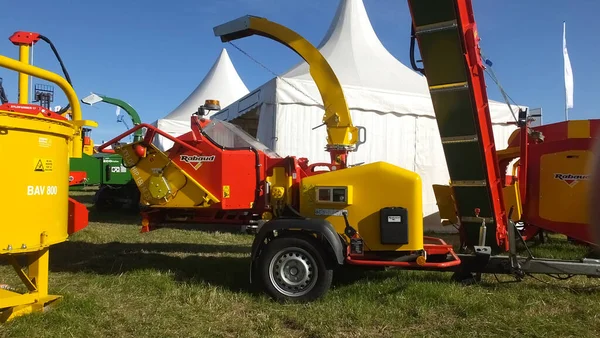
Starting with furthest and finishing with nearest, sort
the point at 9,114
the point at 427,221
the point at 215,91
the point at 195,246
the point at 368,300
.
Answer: the point at 215,91 → the point at 427,221 → the point at 195,246 → the point at 368,300 → the point at 9,114

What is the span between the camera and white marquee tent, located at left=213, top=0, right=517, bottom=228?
10.1 m

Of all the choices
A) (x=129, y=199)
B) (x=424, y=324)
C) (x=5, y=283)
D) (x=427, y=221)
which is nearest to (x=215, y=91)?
(x=129, y=199)

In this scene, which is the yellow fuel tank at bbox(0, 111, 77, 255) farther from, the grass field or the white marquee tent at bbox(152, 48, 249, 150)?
the white marquee tent at bbox(152, 48, 249, 150)

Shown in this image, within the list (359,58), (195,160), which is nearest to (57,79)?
(195,160)

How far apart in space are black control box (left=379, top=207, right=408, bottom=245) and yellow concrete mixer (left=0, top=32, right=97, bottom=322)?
3.12m

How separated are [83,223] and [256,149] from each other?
7.06 feet

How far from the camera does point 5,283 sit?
555 centimetres

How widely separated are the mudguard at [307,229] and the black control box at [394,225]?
483 millimetres

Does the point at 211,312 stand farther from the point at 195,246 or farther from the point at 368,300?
the point at 195,246

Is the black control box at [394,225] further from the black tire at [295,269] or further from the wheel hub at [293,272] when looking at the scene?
the wheel hub at [293,272]

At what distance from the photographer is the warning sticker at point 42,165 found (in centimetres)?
407

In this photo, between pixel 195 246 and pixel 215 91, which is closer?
pixel 195 246

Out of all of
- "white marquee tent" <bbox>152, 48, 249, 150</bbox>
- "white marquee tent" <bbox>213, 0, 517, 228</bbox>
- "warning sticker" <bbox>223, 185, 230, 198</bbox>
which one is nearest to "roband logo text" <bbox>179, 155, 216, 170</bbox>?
"warning sticker" <bbox>223, 185, 230, 198</bbox>

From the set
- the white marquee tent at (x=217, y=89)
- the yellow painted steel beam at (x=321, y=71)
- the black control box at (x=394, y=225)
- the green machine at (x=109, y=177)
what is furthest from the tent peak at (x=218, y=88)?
the black control box at (x=394, y=225)
